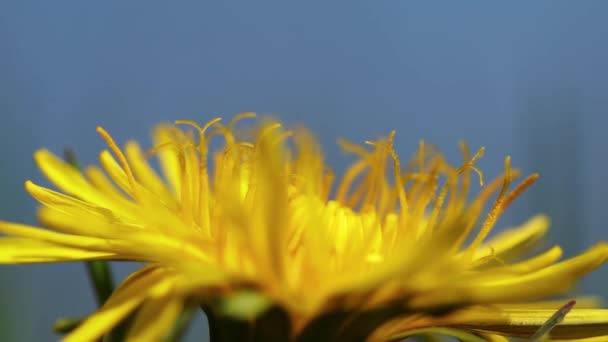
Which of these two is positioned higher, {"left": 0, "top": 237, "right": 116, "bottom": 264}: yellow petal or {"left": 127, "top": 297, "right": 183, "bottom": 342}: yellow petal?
{"left": 0, "top": 237, "right": 116, "bottom": 264}: yellow petal

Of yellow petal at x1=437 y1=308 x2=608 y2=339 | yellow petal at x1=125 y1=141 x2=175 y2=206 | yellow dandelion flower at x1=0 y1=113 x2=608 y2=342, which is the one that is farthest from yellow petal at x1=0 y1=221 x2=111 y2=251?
yellow petal at x1=437 y1=308 x2=608 y2=339

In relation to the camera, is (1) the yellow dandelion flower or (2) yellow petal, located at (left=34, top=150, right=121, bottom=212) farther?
(2) yellow petal, located at (left=34, top=150, right=121, bottom=212)

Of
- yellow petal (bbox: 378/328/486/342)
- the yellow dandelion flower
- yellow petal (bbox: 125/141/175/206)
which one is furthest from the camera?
yellow petal (bbox: 125/141/175/206)

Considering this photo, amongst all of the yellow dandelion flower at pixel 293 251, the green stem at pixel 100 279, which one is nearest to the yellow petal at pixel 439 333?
the yellow dandelion flower at pixel 293 251

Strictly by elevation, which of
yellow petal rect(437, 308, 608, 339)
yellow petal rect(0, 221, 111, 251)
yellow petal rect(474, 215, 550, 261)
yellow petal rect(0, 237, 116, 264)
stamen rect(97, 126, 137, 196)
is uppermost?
yellow petal rect(474, 215, 550, 261)

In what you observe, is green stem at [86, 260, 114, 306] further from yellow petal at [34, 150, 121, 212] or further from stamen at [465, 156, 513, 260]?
stamen at [465, 156, 513, 260]

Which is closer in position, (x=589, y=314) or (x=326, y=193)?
(x=589, y=314)

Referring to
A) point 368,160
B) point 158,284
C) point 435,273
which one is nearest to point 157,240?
point 158,284

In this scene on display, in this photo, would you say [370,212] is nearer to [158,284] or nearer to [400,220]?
[400,220]
